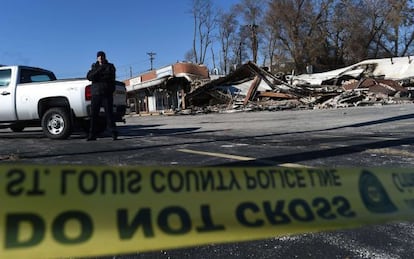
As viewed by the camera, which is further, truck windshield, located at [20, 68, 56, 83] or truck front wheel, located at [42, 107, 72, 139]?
truck windshield, located at [20, 68, 56, 83]

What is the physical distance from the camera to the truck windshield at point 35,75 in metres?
10.8

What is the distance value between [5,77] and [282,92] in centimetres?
2176

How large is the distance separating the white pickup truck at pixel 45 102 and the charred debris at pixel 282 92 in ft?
58.2

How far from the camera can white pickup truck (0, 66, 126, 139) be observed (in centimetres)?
1016

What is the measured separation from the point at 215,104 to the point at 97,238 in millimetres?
30698

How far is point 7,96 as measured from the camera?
10.6 metres

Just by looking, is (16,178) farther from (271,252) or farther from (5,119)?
(5,119)

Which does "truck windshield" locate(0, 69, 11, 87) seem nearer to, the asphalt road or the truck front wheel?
the truck front wheel

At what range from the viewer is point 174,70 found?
35.8 meters

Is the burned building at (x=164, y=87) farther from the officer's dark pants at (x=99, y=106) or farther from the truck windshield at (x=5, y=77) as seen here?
the officer's dark pants at (x=99, y=106)

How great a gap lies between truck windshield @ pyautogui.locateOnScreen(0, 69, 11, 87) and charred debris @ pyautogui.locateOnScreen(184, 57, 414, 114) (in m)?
18.0

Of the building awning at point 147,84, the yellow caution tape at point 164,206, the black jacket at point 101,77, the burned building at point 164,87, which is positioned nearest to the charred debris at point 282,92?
the burned building at point 164,87

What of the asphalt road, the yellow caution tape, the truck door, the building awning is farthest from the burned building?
the yellow caution tape

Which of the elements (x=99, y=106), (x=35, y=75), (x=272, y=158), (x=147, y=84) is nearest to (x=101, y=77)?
(x=99, y=106)
